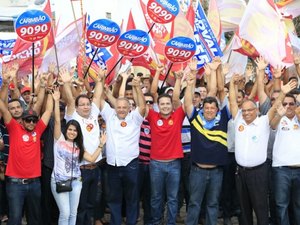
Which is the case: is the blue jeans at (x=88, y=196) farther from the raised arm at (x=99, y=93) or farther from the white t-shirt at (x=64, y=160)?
the raised arm at (x=99, y=93)

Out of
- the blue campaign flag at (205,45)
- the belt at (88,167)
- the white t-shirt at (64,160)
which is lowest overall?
the belt at (88,167)

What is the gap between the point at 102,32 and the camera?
7.88 metres

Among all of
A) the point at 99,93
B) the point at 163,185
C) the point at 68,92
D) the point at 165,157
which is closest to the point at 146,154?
the point at 165,157

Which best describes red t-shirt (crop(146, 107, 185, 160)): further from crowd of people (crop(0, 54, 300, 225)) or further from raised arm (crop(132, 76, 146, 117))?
raised arm (crop(132, 76, 146, 117))

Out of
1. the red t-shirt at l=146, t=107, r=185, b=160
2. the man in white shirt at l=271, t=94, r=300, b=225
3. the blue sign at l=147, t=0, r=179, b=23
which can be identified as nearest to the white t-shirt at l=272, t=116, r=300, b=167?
the man in white shirt at l=271, t=94, r=300, b=225

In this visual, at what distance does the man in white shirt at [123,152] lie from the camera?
7090 millimetres

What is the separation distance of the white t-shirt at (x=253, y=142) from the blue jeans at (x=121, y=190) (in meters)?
1.45

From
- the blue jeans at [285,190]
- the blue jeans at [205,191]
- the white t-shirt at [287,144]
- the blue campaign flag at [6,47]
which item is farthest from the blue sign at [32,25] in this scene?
the blue jeans at [285,190]

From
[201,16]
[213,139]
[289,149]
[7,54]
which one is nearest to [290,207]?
[289,149]

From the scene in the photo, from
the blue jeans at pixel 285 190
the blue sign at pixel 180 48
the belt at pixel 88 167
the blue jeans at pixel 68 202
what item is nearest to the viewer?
the blue jeans at pixel 68 202

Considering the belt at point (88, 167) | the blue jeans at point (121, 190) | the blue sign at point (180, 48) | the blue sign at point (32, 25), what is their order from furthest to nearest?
the blue sign at point (180, 48) < the blue sign at point (32, 25) < the blue jeans at point (121, 190) < the belt at point (88, 167)

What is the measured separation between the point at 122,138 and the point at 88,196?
91 cm

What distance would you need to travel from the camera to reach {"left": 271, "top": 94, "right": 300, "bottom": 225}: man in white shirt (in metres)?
6.77

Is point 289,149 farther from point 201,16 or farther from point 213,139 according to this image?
point 201,16
